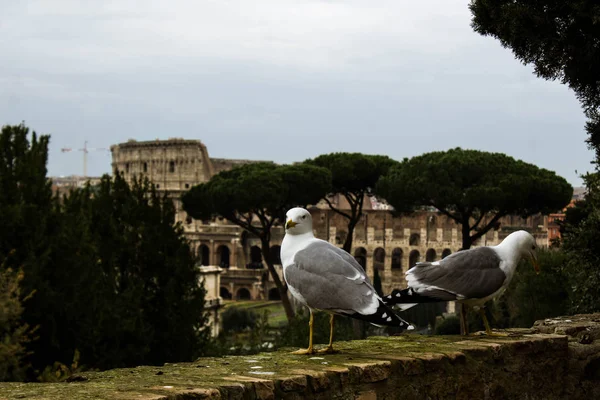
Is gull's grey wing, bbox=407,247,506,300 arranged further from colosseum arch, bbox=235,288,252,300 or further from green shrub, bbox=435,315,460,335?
colosseum arch, bbox=235,288,252,300

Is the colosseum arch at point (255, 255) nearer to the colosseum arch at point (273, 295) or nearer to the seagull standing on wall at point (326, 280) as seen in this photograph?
the colosseum arch at point (273, 295)

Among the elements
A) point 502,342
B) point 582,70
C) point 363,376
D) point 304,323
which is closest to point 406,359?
point 363,376

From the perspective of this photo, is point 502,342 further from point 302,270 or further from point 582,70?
point 582,70

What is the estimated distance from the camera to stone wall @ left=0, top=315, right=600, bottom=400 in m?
4.05

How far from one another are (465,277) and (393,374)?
1.20m

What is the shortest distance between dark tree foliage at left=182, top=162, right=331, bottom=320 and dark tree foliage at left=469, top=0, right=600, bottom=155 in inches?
994

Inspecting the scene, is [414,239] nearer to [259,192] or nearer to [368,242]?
[368,242]

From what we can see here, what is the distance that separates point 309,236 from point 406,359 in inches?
36.2

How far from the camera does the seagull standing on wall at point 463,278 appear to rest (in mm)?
5840

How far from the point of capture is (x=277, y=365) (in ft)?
15.7

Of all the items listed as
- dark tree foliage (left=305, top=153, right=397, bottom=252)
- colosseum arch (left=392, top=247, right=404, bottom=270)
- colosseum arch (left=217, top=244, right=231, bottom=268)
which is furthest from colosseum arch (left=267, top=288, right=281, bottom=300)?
dark tree foliage (left=305, top=153, right=397, bottom=252)

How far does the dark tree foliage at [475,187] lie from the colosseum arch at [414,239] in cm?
3527

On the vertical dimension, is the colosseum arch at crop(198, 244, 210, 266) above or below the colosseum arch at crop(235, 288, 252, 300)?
above

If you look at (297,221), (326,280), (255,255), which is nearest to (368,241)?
(255,255)
